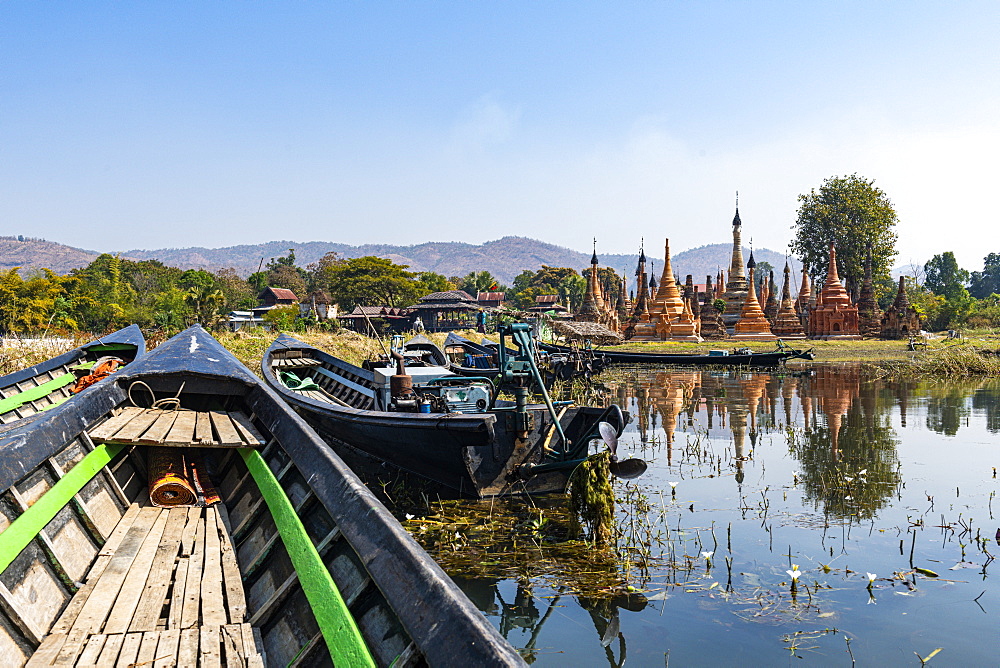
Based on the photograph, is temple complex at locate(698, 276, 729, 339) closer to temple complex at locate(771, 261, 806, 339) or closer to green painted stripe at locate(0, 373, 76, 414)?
temple complex at locate(771, 261, 806, 339)

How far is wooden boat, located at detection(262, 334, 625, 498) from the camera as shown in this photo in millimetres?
8039

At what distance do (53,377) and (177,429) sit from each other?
8627 millimetres

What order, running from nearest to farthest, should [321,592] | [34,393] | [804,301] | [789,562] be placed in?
1. [321,592]
2. [789,562]
3. [34,393]
4. [804,301]

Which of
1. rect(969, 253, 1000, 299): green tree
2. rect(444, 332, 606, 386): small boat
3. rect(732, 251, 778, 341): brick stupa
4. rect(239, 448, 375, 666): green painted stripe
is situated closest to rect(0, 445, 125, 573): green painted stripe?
rect(239, 448, 375, 666): green painted stripe

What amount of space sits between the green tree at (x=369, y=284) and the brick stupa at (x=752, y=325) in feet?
101

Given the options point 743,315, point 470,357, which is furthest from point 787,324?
point 470,357

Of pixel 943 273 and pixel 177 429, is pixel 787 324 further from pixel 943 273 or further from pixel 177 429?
pixel 943 273

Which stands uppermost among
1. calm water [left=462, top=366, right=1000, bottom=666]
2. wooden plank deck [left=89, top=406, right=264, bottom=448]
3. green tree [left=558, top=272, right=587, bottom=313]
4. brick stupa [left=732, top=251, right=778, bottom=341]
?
green tree [left=558, top=272, right=587, bottom=313]

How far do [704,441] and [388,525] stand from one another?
37.5 ft

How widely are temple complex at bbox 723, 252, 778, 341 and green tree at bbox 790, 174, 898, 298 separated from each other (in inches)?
601

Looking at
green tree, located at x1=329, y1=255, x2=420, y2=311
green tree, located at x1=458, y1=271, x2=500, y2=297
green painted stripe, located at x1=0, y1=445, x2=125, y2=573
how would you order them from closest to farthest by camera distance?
green painted stripe, located at x1=0, y1=445, x2=125, y2=573 < green tree, located at x1=329, y1=255, x2=420, y2=311 < green tree, located at x1=458, y1=271, x2=500, y2=297

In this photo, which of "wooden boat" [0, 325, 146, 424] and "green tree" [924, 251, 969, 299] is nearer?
"wooden boat" [0, 325, 146, 424]

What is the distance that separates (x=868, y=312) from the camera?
4781cm

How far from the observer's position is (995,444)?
12.9m
